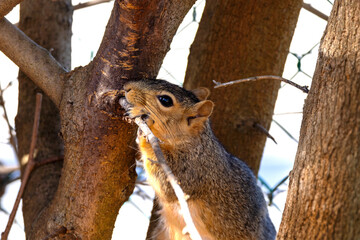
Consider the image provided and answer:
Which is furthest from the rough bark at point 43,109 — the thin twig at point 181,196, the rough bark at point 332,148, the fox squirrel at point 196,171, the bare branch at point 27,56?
the rough bark at point 332,148

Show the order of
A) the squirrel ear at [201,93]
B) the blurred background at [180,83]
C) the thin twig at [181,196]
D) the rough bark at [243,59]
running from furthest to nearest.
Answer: the blurred background at [180,83], the rough bark at [243,59], the squirrel ear at [201,93], the thin twig at [181,196]

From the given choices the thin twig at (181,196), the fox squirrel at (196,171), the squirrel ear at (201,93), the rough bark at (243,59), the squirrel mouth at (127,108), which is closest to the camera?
the thin twig at (181,196)

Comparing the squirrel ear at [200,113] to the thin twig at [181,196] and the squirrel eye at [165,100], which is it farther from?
the thin twig at [181,196]

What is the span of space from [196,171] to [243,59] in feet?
1.42

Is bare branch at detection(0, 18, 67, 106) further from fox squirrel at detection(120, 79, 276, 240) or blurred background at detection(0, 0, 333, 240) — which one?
blurred background at detection(0, 0, 333, 240)

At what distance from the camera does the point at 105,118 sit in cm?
102

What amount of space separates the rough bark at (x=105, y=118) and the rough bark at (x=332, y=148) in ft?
1.19

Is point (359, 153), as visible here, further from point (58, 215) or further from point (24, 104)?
point (24, 104)

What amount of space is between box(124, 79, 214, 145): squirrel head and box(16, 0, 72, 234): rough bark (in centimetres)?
38

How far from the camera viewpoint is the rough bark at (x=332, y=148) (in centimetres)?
70

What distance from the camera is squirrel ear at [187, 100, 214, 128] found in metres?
1.13

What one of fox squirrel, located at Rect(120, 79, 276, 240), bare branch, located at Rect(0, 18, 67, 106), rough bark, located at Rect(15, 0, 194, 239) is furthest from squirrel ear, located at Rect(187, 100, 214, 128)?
bare branch, located at Rect(0, 18, 67, 106)

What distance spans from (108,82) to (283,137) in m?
1.16

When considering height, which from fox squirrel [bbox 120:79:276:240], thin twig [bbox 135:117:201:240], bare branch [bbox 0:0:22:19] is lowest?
thin twig [bbox 135:117:201:240]
